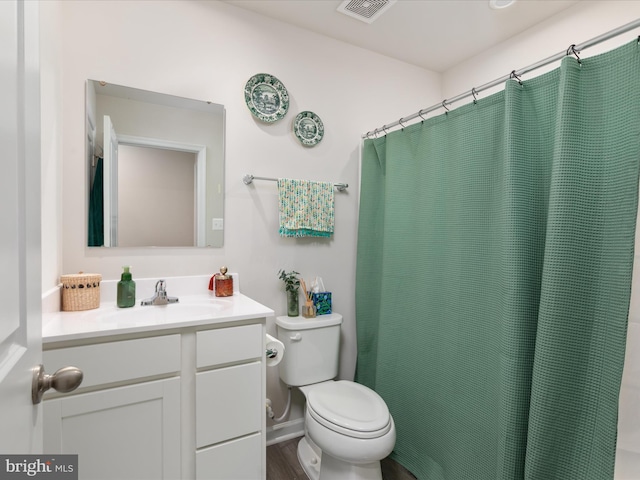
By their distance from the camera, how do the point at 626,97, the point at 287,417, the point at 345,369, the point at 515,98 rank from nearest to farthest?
the point at 626,97 → the point at 515,98 → the point at 287,417 → the point at 345,369

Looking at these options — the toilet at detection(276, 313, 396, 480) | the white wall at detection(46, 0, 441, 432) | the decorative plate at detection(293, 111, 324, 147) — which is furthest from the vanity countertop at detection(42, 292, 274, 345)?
the decorative plate at detection(293, 111, 324, 147)

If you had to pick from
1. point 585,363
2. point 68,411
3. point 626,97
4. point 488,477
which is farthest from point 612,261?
point 68,411

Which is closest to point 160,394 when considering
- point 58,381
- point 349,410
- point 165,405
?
point 165,405

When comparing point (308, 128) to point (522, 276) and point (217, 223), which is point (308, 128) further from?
point (522, 276)

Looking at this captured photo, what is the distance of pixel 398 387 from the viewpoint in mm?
1832

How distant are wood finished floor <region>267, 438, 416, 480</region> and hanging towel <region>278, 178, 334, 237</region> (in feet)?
4.09

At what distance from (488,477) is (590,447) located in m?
0.47

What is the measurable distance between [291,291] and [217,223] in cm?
58

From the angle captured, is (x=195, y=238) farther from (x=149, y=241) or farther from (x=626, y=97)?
(x=626, y=97)

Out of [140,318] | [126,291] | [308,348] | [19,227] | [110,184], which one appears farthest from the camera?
[308,348]

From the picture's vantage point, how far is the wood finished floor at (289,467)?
169 centimetres

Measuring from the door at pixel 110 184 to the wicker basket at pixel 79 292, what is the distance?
8.5 inches

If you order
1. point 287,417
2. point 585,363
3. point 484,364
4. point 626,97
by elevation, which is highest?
point 626,97

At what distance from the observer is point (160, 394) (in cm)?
119
